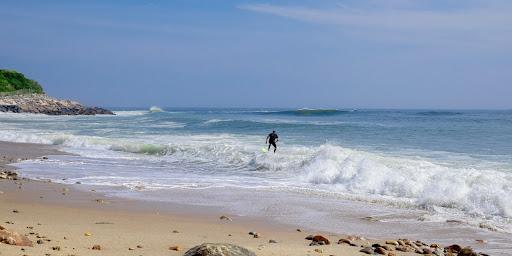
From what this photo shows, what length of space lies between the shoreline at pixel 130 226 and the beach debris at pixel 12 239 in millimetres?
106

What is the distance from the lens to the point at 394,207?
37.7 ft

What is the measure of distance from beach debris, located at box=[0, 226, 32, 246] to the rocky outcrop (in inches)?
2796

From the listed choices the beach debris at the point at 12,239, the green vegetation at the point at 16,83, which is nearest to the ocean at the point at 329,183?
the beach debris at the point at 12,239

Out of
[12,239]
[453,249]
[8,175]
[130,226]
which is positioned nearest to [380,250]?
[453,249]

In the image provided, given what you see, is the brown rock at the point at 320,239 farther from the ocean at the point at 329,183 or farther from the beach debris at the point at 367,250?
the ocean at the point at 329,183

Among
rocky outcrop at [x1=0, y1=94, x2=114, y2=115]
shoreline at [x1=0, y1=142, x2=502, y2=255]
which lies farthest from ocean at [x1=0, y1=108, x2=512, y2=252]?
rocky outcrop at [x1=0, y1=94, x2=114, y2=115]

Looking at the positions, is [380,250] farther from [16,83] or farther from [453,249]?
[16,83]

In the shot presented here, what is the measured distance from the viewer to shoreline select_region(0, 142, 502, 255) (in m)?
Result: 6.92

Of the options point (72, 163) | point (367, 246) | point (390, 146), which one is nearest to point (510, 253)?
point (367, 246)

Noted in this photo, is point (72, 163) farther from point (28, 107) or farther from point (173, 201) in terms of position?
point (28, 107)

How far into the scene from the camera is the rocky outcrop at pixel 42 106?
72.8m

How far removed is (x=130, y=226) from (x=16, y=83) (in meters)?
94.9

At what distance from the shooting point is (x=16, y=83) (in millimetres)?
95062

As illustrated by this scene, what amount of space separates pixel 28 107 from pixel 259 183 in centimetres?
6639
